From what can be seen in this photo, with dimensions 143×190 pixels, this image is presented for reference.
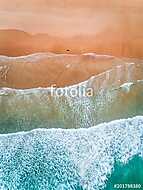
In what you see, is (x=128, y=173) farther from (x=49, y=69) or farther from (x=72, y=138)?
(x=49, y=69)

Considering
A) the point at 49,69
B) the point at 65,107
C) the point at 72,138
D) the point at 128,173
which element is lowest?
the point at 128,173

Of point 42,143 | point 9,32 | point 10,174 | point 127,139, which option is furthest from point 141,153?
point 9,32

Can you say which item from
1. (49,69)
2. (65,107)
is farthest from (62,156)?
(49,69)

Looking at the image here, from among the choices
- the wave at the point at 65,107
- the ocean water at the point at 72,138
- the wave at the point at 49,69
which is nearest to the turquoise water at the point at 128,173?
the ocean water at the point at 72,138

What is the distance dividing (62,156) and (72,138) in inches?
4.0

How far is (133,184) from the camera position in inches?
100

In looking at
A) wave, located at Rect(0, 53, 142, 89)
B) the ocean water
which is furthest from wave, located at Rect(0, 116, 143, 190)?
wave, located at Rect(0, 53, 142, 89)

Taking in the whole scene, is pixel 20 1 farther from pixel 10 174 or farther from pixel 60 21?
pixel 10 174

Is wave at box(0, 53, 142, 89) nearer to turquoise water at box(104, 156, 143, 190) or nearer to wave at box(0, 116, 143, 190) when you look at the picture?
wave at box(0, 116, 143, 190)

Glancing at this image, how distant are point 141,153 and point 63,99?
0.47m

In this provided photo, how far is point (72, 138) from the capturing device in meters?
2.55

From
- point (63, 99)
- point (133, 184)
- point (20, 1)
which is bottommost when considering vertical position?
point (133, 184)

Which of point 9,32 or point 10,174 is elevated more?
point 9,32

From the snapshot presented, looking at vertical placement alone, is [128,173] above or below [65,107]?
below
